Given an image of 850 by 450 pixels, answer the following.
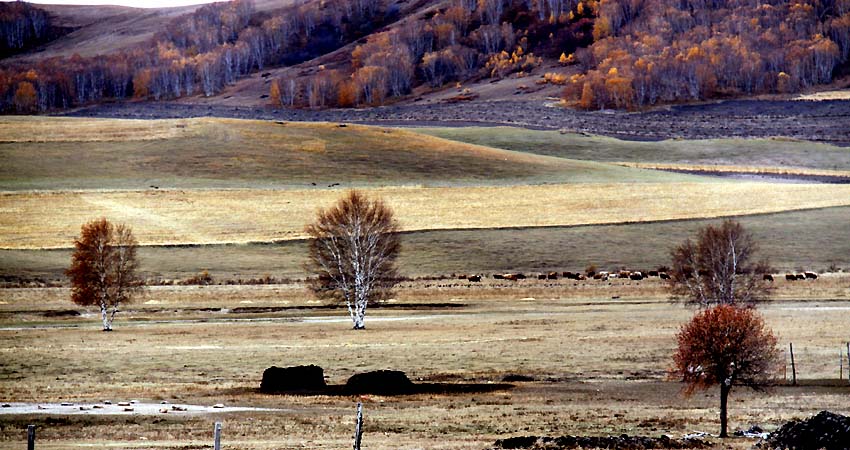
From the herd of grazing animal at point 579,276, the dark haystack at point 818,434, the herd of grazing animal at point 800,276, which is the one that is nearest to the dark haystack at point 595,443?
the dark haystack at point 818,434

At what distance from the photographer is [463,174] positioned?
13475cm

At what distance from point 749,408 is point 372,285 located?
36057 mm

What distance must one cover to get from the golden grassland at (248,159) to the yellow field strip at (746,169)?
10815 mm

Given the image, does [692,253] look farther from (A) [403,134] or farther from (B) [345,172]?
(A) [403,134]

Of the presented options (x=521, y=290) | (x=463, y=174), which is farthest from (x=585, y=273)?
(x=463, y=174)

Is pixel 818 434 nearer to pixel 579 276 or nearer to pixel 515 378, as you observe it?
pixel 515 378

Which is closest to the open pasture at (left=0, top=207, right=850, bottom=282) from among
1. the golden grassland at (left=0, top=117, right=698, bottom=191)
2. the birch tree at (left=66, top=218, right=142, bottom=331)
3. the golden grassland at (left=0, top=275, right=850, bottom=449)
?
the golden grassland at (left=0, top=275, right=850, bottom=449)

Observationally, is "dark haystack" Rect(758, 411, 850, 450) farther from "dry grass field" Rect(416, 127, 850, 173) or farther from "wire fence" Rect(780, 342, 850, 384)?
"dry grass field" Rect(416, 127, 850, 173)

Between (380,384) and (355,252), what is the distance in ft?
102

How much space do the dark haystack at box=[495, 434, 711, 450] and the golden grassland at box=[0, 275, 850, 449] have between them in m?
1.32

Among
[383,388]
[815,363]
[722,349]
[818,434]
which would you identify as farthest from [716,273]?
[818,434]

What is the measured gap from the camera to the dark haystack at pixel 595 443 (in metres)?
27.3

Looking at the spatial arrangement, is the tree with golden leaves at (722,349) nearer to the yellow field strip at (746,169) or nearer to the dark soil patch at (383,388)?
the dark soil patch at (383,388)

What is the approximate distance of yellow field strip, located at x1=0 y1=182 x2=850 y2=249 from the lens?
100 m
